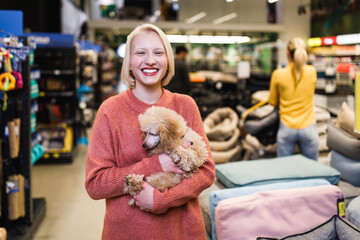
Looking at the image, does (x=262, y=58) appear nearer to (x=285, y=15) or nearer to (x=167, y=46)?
(x=285, y=15)

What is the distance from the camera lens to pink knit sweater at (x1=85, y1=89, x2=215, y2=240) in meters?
1.47

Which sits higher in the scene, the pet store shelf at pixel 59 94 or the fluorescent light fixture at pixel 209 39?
the fluorescent light fixture at pixel 209 39

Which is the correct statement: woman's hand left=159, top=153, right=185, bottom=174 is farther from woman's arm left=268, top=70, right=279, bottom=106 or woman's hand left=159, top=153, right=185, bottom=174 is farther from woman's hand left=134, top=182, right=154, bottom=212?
woman's arm left=268, top=70, right=279, bottom=106

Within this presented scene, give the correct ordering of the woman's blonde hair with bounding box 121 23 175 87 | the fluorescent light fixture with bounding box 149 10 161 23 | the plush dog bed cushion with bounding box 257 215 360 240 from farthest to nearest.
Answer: the fluorescent light fixture with bounding box 149 10 161 23, the plush dog bed cushion with bounding box 257 215 360 240, the woman's blonde hair with bounding box 121 23 175 87

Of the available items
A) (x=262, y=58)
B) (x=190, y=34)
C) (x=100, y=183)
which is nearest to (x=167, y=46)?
(x=100, y=183)

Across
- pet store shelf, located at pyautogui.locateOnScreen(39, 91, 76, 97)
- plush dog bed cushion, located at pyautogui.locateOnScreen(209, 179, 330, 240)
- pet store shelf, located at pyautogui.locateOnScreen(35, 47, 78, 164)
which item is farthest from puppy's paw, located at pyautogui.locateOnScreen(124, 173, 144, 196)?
pet store shelf, located at pyautogui.locateOnScreen(39, 91, 76, 97)

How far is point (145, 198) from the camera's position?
4.73 ft

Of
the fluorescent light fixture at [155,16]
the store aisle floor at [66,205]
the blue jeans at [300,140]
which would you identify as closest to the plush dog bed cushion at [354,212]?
the blue jeans at [300,140]

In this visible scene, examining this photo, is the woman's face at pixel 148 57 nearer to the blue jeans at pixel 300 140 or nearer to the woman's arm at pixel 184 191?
the woman's arm at pixel 184 191

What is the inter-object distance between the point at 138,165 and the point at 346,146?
200 cm

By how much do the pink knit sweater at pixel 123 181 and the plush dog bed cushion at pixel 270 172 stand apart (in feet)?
4.08

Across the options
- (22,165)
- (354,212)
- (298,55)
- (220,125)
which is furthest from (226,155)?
(354,212)

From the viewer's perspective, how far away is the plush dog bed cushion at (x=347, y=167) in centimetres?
286

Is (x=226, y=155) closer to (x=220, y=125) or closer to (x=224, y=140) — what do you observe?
(x=224, y=140)
